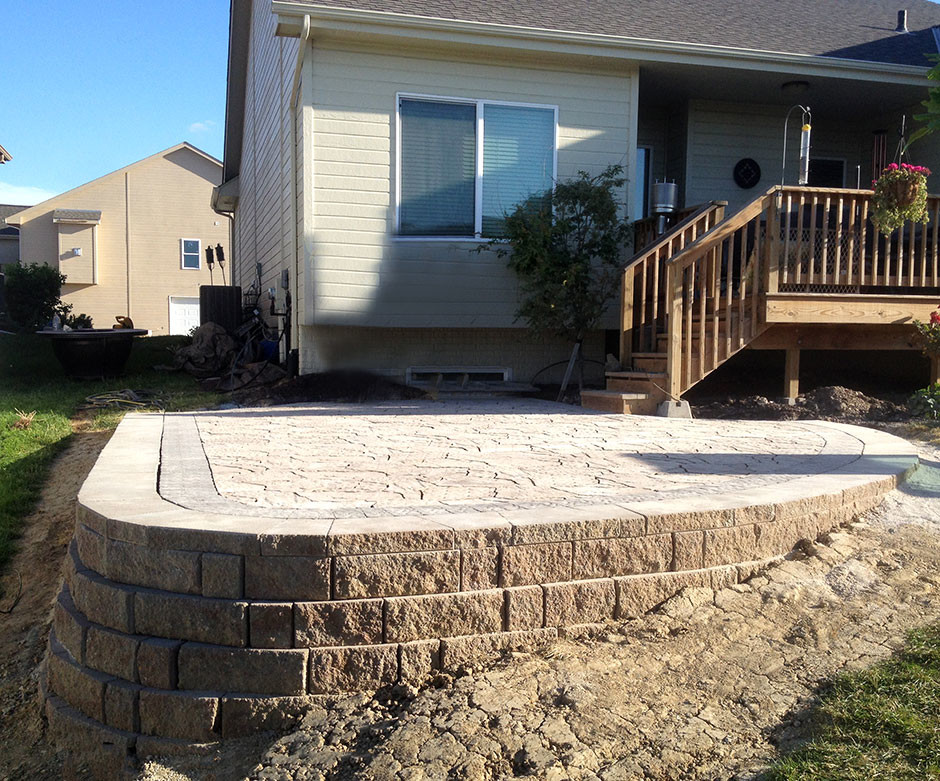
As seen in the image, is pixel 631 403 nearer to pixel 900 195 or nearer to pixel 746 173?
pixel 900 195

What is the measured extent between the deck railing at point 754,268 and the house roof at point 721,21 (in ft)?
8.57

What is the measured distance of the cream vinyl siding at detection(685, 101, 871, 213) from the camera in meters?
10.5

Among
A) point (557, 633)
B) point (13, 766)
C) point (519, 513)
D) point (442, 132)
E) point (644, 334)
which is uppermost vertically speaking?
point (442, 132)

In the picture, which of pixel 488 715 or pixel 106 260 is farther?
pixel 106 260

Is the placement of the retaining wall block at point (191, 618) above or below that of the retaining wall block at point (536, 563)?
below

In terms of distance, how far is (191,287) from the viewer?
28812 mm

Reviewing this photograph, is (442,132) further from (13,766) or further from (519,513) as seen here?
(13,766)

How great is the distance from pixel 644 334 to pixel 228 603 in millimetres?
6411

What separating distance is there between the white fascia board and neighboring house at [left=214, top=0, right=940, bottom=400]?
0.02 metres

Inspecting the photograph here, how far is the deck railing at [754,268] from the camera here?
7.07 meters

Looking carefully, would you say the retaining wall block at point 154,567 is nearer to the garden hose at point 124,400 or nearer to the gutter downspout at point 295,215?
the garden hose at point 124,400

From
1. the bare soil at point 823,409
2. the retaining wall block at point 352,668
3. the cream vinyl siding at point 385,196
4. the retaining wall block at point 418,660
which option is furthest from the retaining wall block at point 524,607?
the cream vinyl siding at point 385,196

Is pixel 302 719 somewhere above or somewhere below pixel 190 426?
below

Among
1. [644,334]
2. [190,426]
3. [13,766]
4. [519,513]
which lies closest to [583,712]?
[519,513]
